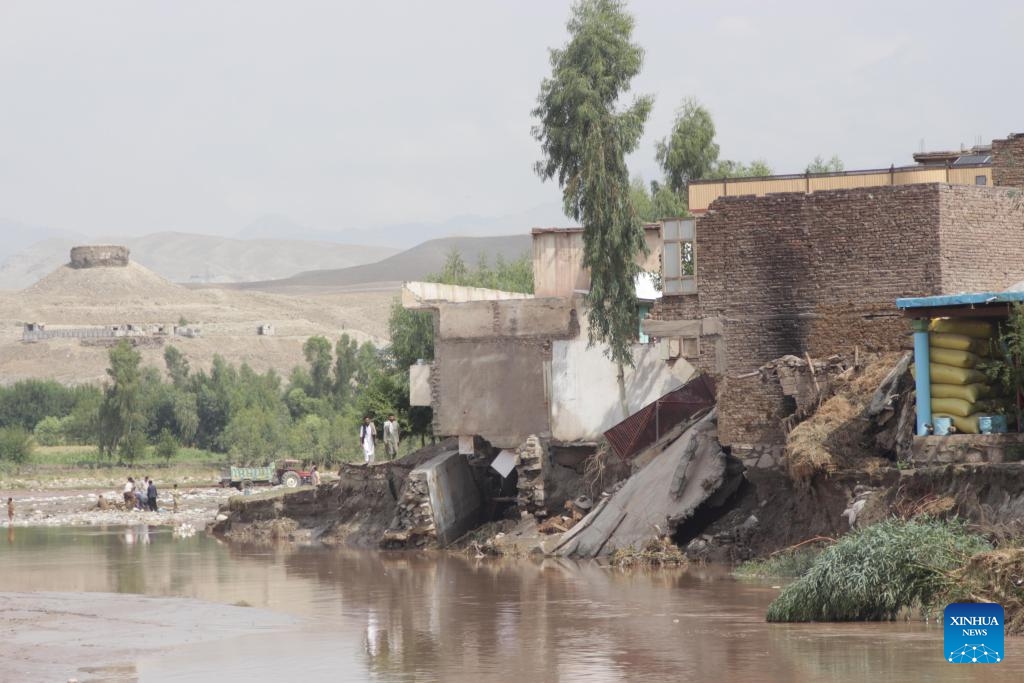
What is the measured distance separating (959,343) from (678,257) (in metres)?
8.70

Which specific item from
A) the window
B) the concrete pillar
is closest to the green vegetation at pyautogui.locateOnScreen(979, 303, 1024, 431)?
the concrete pillar

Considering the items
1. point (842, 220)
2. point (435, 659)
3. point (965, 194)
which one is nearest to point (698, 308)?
point (842, 220)

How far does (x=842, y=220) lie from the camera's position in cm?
2556

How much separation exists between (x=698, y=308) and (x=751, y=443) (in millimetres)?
3317

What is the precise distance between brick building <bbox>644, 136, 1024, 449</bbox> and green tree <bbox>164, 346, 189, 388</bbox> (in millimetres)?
93120

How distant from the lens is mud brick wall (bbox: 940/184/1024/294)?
2495 centimetres

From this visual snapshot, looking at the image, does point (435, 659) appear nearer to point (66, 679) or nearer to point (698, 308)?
point (66, 679)

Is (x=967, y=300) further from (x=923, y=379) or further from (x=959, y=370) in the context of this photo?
(x=923, y=379)

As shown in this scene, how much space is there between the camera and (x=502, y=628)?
1864 centimetres

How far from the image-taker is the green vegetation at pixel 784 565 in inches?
866

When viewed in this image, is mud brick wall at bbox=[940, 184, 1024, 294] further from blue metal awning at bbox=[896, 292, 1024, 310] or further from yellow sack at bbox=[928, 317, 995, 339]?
blue metal awning at bbox=[896, 292, 1024, 310]

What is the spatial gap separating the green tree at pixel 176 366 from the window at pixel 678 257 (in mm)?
90159

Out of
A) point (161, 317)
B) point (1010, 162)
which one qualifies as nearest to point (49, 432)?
point (161, 317)

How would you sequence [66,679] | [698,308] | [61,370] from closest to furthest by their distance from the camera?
[66,679] → [698,308] → [61,370]
